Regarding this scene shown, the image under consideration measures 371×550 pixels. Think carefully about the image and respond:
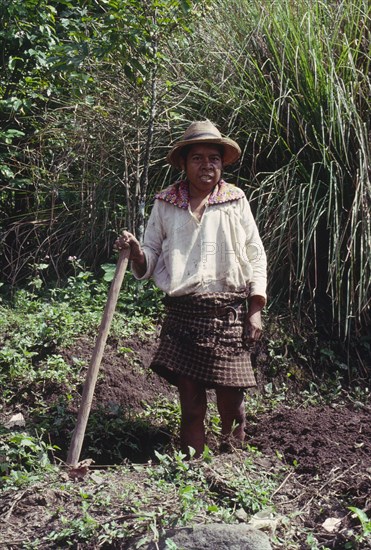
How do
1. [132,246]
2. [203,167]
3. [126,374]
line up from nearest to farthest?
[132,246] < [203,167] < [126,374]

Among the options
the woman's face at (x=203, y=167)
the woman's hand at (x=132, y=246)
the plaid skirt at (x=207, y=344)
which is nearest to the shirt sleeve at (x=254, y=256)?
the plaid skirt at (x=207, y=344)

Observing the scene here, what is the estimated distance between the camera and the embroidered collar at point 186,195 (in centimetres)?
455

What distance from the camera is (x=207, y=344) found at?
4.47 metres

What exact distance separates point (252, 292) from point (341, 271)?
145 centimetres

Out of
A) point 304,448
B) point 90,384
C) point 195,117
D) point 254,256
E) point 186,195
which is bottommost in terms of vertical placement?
point 304,448

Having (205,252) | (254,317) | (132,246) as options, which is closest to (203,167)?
(205,252)

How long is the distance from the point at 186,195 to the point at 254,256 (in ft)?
1.45

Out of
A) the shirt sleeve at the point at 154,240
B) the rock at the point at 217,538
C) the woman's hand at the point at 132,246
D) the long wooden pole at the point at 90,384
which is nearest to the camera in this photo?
the rock at the point at 217,538

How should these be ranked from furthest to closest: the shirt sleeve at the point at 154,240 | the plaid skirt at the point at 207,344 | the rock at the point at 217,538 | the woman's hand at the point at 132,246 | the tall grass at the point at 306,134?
the tall grass at the point at 306,134 → the shirt sleeve at the point at 154,240 → the plaid skirt at the point at 207,344 → the woman's hand at the point at 132,246 → the rock at the point at 217,538

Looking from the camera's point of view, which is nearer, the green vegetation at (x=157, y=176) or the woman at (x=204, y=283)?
the woman at (x=204, y=283)

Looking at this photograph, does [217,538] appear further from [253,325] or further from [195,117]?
[195,117]

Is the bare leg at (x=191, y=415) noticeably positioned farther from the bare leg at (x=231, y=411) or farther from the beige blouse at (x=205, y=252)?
the beige blouse at (x=205, y=252)

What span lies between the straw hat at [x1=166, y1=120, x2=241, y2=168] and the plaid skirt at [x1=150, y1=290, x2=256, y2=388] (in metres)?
0.69

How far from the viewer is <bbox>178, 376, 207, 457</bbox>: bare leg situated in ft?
14.7
